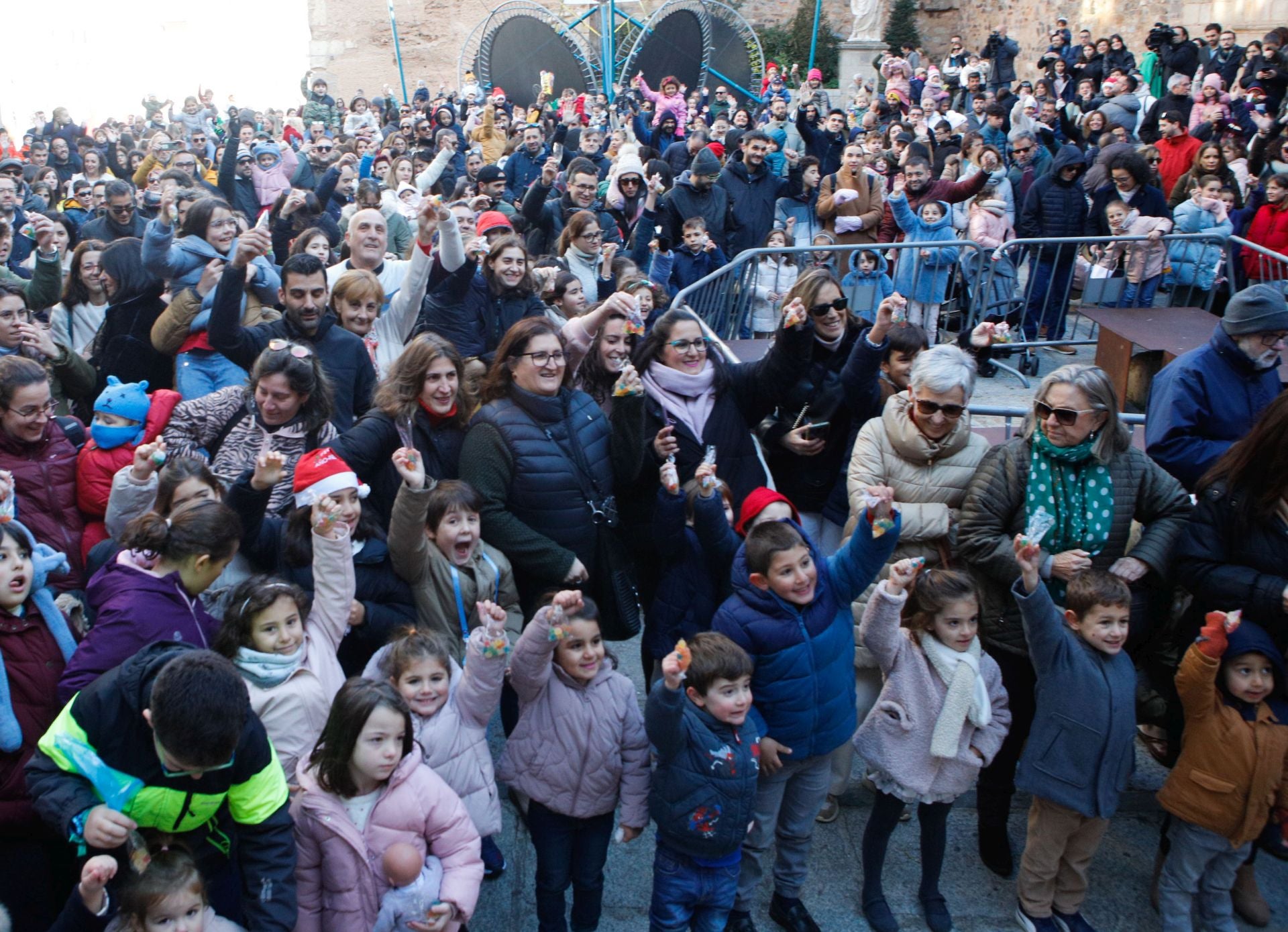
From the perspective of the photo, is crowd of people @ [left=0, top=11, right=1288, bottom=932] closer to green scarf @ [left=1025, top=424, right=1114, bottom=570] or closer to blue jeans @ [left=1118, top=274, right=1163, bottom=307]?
green scarf @ [left=1025, top=424, right=1114, bottom=570]

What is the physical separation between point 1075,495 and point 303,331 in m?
3.07

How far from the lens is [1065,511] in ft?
11.9

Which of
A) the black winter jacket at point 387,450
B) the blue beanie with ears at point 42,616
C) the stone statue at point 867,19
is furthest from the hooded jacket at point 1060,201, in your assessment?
the stone statue at point 867,19

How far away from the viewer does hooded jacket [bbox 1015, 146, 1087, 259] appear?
8805mm

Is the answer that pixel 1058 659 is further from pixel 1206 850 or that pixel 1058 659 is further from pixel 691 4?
pixel 691 4

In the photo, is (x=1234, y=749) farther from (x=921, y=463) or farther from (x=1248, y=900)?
(x=921, y=463)

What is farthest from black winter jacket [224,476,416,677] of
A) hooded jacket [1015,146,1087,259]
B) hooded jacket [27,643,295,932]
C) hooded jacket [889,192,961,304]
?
hooded jacket [1015,146,1087,259]

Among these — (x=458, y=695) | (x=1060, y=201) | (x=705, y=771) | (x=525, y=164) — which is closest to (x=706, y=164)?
(x=1060, y=201)

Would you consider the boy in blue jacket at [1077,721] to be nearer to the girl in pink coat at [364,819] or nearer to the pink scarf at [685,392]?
the pink scarf at [685,392]

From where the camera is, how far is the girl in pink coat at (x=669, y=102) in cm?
1634

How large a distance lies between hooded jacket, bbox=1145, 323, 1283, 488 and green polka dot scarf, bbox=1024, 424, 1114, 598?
0.53m

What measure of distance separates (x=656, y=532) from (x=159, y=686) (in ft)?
5.69

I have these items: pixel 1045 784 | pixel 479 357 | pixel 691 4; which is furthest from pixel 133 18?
pixel 1045 784

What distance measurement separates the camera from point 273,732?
9.79 ft
